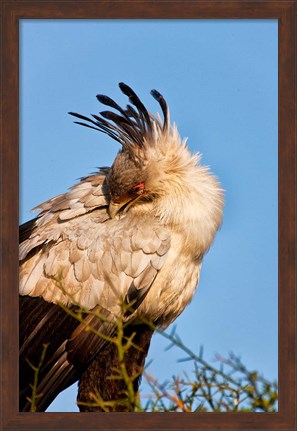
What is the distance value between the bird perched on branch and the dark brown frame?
1062 mm

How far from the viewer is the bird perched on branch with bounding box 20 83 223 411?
468 cm

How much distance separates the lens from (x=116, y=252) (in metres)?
4.79

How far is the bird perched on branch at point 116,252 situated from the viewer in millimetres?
4676

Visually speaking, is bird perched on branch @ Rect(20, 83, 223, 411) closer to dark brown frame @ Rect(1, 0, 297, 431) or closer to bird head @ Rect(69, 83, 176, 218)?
bird head @ Rect(69, 83, 176, 218)

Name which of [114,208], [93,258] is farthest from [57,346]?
[114,208]

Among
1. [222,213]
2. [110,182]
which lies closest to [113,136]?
[110,182]
